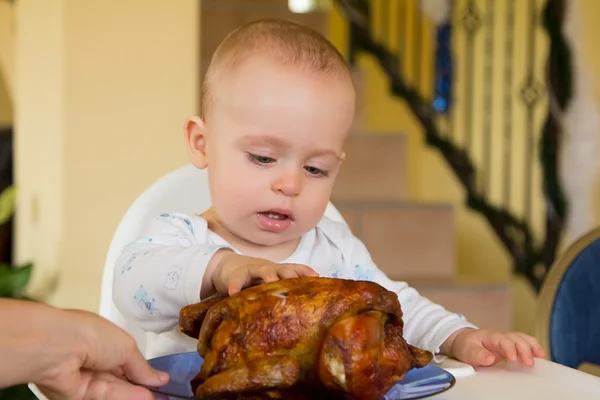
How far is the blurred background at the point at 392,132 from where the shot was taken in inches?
98.5

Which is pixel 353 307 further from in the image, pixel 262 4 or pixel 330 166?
pixel 262 4

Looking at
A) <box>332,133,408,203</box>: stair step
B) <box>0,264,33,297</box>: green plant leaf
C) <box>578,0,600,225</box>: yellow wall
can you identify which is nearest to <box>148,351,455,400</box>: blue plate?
<box>0,264,33,297</box>: green plant leaf

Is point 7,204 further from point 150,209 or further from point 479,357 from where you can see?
point 479,357

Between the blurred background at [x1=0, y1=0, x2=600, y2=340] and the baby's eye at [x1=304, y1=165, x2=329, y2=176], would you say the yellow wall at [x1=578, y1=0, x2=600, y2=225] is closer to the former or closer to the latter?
the blurred background at [x1=0, y1=0, x2=600, y2=340]

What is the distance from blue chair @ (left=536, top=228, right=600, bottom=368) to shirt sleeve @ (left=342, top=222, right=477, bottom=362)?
1.18ft

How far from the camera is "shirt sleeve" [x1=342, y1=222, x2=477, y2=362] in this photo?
3.30 feet

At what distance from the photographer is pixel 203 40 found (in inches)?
150

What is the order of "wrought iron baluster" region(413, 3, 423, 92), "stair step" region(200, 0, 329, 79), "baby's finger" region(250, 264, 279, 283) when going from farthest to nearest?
1. "wrought iron baluster" region(413, 3, 423, 92)
2. "stair step" region(200, 0, 329, 79)
3. "baby's finger" region(250, 264, 279, 283)

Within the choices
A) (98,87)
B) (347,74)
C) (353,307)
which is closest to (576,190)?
(98,87)

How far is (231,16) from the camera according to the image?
12.9 ft

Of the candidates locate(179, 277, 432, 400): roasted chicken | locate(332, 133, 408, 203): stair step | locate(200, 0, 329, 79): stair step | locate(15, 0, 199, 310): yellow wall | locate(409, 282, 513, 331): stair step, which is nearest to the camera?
locate(179, 277, 432, 400): roasted chicken

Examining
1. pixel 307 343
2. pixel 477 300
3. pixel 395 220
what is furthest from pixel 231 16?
pixel 307 343

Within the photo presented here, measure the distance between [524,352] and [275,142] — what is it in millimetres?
358

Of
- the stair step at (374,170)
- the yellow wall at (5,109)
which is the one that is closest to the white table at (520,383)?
the stair step at (374,170)
